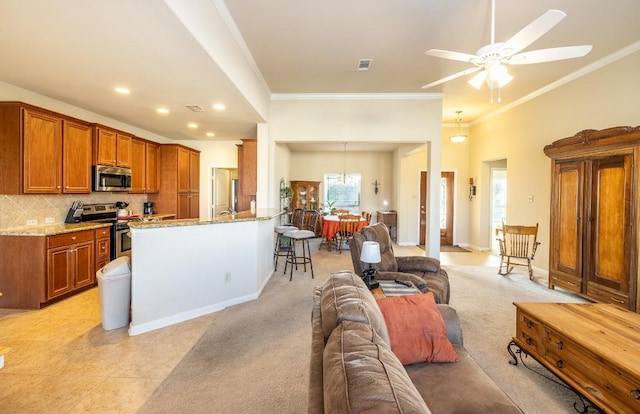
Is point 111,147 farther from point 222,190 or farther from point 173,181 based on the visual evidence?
point 222,190

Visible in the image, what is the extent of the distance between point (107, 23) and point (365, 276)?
2723 millimetres

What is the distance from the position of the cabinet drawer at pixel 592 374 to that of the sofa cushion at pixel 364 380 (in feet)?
5.21

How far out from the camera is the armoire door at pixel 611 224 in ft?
10.7

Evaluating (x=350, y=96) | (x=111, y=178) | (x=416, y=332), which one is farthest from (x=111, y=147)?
(x=416, y=332)

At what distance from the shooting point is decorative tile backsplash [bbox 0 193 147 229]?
11.6 ft

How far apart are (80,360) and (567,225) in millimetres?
5815

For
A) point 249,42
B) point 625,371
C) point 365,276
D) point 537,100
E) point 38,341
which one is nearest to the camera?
point 625,371

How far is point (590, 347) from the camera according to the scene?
1727mm

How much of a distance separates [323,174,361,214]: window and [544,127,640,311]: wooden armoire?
5230 mm

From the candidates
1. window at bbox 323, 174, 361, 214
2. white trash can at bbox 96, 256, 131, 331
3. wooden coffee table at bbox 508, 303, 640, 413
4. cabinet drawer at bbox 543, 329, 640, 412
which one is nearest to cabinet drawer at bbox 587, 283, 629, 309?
wooden coffee table at bbox 508, 303, 640, 413

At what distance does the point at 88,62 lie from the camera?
2697mm

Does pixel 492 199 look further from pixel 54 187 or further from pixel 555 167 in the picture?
pixel 54 187

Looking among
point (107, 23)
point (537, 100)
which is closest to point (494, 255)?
point (537, 100)

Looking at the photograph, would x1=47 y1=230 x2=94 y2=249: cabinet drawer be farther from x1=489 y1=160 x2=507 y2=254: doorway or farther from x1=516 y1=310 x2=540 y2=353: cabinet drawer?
x1=489 y1=160 x2=507 y2=254: doorway
